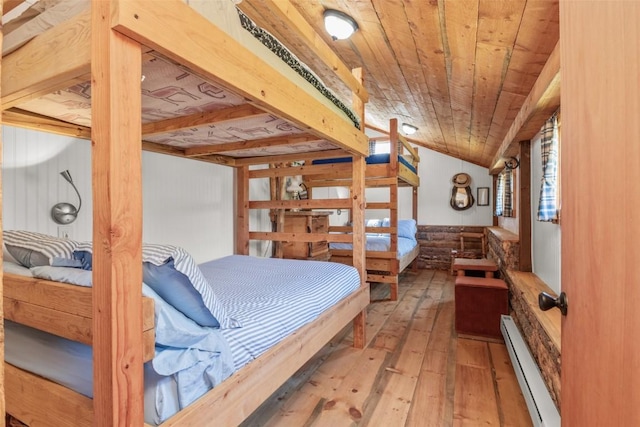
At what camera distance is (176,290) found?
992 mm

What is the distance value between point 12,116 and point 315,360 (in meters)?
2.32

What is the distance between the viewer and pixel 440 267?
5801 millimetres

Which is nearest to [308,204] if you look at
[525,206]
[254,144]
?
[254,144]

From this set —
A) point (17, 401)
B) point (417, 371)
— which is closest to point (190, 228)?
point (17, 401)

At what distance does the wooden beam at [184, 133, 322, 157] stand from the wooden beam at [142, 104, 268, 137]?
592 millimetres

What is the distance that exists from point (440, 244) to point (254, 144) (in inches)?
188

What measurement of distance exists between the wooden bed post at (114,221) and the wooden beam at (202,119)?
70 cm

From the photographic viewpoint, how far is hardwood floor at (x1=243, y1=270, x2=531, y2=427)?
1.62 m

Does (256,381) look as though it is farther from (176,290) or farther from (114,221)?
(114,221)

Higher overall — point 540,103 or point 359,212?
point 540,103

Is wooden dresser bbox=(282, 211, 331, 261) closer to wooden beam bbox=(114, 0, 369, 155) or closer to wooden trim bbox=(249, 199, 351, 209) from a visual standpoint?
wooden trim bbox=(249, 199, 351, 209)

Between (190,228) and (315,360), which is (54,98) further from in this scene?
(315,360)

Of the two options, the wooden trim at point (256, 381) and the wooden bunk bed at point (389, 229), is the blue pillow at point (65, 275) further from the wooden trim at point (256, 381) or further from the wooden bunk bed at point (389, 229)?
the wooden bunk bed at point (389, 229)

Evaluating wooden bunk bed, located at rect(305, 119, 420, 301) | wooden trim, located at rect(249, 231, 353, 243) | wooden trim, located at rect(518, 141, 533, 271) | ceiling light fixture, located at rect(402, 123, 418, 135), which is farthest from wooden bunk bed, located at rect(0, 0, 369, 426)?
ceiling light fixture, located at rect(402, 123, 418, 135)
